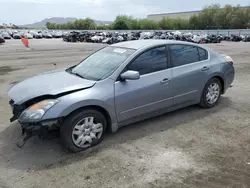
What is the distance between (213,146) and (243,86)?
13.9ft

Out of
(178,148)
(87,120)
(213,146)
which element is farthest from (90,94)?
(213,146)

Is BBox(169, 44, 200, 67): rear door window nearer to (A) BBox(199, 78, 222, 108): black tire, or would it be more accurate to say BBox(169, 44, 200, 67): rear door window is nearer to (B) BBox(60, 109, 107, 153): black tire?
(A) BBox(199, 78, 222, 108): black tire

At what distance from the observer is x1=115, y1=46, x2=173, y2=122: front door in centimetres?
392

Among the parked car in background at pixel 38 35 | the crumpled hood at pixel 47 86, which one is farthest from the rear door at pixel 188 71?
the parked car in background at pixel 38 35

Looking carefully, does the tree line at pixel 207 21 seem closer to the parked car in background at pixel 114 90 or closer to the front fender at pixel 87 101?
the parked car in background at pixel 114 90

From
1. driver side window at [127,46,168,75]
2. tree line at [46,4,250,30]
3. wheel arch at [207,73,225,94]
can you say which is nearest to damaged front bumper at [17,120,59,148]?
driver side window at [127,46,168,75]

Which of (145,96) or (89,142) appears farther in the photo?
(145,96)

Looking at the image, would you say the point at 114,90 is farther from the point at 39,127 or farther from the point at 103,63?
the point at 39,127

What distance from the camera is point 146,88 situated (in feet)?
13.5

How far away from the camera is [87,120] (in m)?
3.63

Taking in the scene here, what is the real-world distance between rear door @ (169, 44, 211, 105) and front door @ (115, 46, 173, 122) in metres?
0.18

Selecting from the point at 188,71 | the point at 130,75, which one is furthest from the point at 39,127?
the point at 188,71

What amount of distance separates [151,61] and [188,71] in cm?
83

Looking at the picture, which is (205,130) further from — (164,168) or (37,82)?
(37,82)
